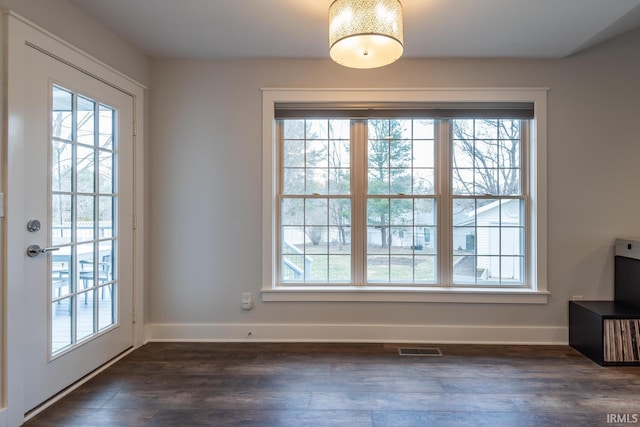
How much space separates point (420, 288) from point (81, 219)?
8.82 ft

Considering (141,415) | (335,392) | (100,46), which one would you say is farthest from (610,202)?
(100,46)

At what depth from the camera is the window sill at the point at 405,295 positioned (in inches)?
116

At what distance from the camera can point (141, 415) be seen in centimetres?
194

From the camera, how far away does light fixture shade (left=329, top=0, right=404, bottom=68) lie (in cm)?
175

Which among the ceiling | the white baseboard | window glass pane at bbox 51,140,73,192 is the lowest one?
the white baseboard

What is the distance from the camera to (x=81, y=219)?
7.52ft

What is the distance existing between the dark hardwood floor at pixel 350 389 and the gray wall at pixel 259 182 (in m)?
0.32

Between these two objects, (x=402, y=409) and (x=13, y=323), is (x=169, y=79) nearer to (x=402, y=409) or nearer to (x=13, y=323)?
(x=13, y=323)

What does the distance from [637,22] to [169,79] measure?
3847 mm

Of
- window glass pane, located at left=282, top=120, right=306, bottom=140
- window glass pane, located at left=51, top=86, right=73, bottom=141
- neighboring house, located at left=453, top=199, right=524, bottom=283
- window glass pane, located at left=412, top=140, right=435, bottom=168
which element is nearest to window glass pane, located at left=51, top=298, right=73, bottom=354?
window glass pane, located at left=51, top=86, right=73, bottom=141

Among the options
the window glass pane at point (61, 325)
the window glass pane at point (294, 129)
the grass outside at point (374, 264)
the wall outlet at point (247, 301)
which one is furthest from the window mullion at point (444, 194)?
the window glass pane at point (61, 325)

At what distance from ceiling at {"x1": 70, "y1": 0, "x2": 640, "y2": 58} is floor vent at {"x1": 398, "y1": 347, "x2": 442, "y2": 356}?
248 centimetres

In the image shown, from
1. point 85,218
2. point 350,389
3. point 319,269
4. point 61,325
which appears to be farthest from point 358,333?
point 85,218

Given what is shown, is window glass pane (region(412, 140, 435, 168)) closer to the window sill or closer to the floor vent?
the window sill
